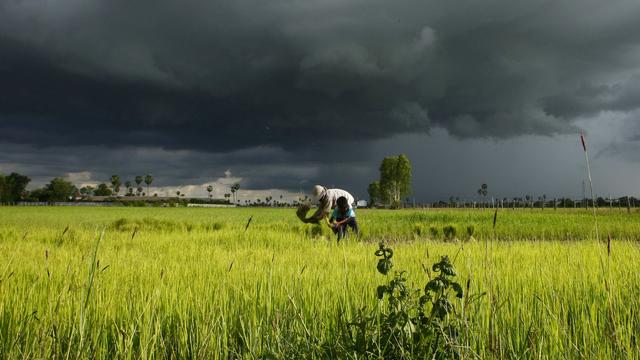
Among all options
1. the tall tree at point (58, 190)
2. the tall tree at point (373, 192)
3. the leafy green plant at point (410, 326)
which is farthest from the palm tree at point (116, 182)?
the leafy green plant at point (410, 326)

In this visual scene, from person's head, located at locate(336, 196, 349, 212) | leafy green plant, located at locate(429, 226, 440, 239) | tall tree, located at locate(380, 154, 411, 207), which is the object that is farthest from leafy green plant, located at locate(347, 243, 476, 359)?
tall tree, located at locate(380, 154, 411, 207)

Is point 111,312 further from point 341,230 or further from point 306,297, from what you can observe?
point 341,230

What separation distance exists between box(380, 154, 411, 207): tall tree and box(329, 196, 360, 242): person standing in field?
70.6 metres

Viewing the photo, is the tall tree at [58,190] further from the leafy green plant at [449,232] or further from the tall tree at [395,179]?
the leafy green plant at [449,232]

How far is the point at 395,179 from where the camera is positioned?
83188mm

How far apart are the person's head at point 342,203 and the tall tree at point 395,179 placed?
7100cm

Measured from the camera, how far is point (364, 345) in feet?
6.55

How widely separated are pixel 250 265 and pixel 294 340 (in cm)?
260

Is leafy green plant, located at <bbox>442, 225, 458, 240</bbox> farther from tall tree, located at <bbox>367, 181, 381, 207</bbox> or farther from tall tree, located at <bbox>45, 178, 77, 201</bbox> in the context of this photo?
tall tree, located at <bbox>45, 178, 77, 201</bbox>

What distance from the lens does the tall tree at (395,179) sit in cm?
8156

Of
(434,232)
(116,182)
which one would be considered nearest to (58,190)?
(116,182)

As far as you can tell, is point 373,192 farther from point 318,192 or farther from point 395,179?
point 318,192

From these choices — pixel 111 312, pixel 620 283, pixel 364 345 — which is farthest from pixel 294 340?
pixel 620 283

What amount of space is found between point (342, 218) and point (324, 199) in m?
1.00
